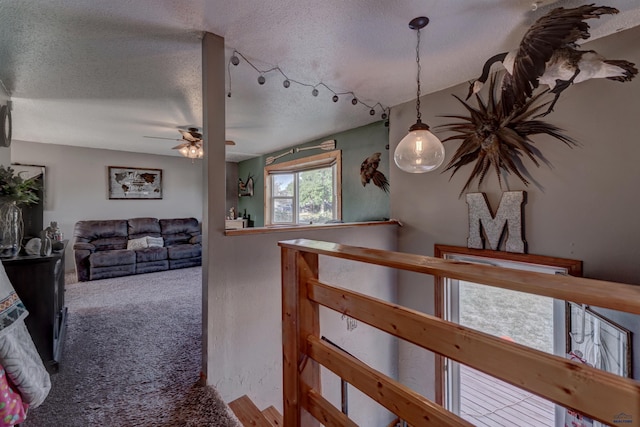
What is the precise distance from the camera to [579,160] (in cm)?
208

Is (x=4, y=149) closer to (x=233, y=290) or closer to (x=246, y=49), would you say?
(x=246, y=49)

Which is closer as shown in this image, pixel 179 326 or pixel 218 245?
pixel 218 245

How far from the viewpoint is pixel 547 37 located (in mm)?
1473

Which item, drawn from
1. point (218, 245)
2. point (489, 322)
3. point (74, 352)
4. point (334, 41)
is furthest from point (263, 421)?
point (334, 41)

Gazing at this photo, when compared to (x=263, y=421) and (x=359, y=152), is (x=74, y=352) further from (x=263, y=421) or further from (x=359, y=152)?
(x=359, y=152)

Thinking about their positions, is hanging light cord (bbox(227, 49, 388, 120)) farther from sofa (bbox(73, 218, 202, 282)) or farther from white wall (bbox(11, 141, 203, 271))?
sofa (bbox(73, 218, 202, 282))

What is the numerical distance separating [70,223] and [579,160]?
711 centimetres

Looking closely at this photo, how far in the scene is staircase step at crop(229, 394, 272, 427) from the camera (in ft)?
5.77

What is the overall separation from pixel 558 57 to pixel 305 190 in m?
4.06

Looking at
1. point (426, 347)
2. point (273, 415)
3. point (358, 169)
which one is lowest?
point (273, 415)

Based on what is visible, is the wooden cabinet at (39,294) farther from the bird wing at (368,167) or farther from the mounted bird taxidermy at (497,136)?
the mounted bird taxidermy at (497,136)

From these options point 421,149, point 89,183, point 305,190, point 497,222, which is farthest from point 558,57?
point 89,183

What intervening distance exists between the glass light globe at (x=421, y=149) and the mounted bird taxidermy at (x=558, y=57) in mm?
541

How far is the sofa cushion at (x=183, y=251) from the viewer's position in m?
5.30
